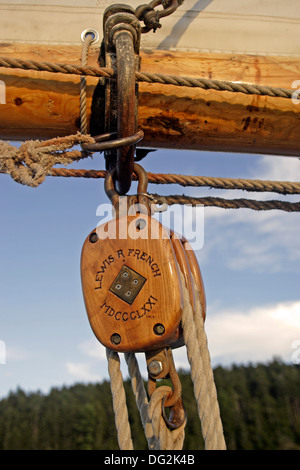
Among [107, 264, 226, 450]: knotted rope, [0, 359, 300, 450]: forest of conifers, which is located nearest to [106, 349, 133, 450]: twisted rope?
[107, 264, 226, 450]: knotted rope

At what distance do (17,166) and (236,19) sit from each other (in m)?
0.86

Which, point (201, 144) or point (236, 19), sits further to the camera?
point (236, 19)

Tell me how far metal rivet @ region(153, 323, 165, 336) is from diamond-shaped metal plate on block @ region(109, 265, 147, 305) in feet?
0.21

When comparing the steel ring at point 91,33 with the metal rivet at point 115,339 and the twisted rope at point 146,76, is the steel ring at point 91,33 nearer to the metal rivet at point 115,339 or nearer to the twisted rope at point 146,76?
the twisted rope at point 146,76

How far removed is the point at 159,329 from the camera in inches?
30.8

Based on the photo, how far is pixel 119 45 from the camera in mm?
911

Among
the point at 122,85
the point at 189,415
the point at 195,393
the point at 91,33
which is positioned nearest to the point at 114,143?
the point at 122,85

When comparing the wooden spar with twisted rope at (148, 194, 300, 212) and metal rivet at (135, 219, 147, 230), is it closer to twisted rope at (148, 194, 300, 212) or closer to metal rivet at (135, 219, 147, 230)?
twisted rope at (148, 194, 300, 212)

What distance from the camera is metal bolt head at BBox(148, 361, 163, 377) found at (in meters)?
0.80

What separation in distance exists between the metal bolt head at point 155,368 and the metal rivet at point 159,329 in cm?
6

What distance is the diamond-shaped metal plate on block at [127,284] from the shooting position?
0.81 metres

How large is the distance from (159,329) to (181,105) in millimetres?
529
